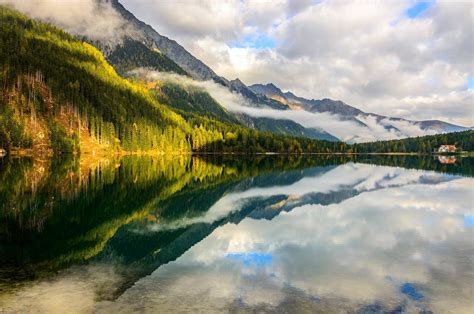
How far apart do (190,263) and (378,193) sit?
4352 centimetres

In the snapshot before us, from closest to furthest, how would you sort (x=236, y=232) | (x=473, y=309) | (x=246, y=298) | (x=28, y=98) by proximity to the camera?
(x=473, y=309) → (x=246, y=298) → (x=236, y=232) → (x=28, y=98)

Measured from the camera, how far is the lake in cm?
1579

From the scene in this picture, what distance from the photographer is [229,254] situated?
24.2 meters

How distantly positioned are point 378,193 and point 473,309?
44.4 metres

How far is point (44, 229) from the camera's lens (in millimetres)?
28516

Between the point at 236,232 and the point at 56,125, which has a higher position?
the point at 56,125

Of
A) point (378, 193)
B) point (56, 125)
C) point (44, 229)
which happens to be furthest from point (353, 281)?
point (56, 125)

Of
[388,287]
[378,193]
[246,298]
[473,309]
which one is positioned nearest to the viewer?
[473,309]

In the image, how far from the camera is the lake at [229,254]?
1579cm

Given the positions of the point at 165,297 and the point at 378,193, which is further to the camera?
the point at 378,193

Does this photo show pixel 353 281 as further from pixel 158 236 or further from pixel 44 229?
pixel 44 229

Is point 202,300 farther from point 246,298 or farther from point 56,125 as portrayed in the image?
point 56,125

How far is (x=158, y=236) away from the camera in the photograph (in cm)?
2859

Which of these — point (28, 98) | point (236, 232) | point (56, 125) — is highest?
point (28, 98)
